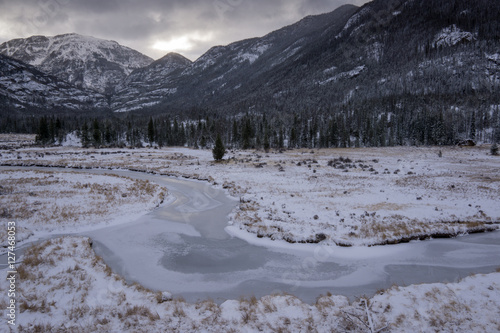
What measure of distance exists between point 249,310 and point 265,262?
4.01 meters

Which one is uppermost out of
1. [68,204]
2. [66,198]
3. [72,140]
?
[72,140]

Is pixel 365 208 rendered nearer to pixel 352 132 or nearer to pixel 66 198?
pixel 66 198

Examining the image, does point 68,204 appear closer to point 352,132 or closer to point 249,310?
point 249,310

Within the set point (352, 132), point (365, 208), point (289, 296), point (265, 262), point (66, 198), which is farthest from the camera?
point (352, 132)

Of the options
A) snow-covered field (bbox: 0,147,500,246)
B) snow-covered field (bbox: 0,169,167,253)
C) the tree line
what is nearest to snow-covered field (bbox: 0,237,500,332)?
snow-covered field (bbox: 0,147,500,246)

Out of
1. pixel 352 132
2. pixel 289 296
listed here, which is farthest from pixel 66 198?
pixel 352 132

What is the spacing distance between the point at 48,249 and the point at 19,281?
3.24m

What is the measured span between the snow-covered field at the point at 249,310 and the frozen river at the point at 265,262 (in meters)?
0.93

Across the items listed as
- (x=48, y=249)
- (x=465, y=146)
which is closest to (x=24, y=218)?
(x=48, y=249)

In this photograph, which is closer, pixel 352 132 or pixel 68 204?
pixel 68 204

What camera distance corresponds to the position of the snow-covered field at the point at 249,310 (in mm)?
7352

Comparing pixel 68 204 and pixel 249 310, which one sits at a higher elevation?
pixel 68 204

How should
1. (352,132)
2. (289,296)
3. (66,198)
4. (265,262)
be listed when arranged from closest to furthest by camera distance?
(289,296)
(265,262)
(66,198)
(352,132)

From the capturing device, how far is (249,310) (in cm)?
825
